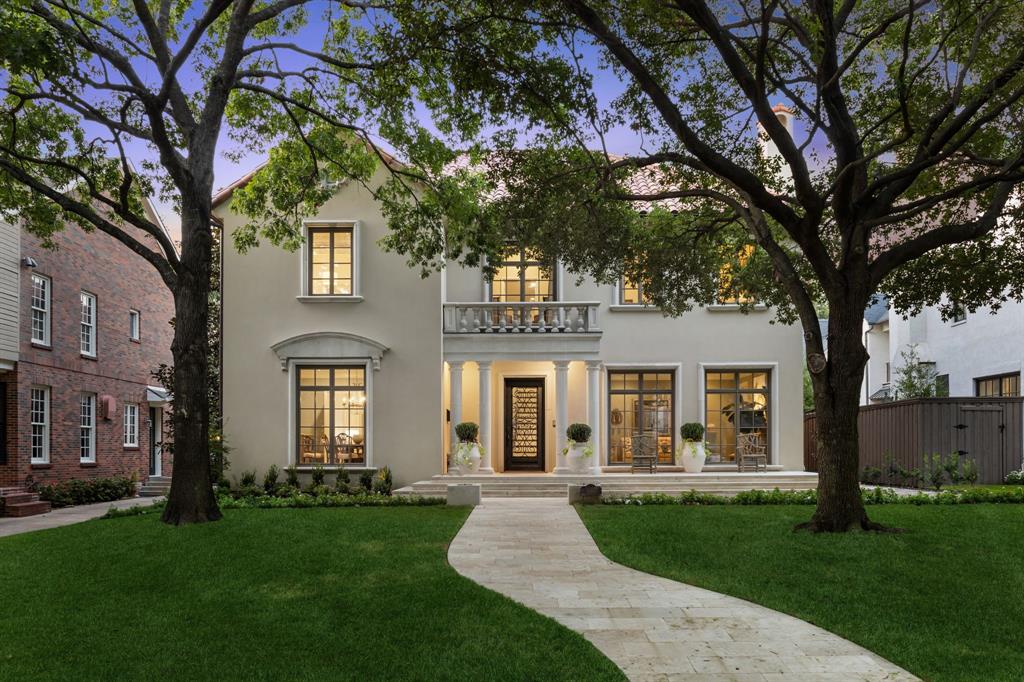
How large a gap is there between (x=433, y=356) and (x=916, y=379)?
17.2 m

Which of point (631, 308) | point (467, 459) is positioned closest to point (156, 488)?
point (467, 459)

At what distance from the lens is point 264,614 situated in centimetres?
666

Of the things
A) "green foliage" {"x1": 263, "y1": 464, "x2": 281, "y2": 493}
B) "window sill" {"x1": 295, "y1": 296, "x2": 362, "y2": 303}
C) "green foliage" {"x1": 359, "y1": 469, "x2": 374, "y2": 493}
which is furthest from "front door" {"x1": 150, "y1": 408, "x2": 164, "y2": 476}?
"green foliage" {"x1": 359, "y1": 469, "x2": 374, "y2": 493}

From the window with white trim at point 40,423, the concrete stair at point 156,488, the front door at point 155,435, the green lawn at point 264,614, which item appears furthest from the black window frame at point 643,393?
the front door at point 155,435

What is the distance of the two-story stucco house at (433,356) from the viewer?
17953mm

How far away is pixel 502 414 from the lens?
19.9 metres

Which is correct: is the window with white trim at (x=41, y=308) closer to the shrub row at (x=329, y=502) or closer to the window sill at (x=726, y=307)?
the shrub row at (x=329, y=502)

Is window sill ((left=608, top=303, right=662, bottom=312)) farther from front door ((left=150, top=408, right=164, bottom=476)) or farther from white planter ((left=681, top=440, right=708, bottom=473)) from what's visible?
front door ((left=150, top=408, right=164, bottom=476))

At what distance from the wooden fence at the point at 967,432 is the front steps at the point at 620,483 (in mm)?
2728

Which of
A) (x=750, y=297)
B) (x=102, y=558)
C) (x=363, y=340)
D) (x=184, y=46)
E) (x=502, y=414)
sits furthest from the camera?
(x=502, y=414)

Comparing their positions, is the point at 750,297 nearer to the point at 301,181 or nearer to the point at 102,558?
the point at 301,181

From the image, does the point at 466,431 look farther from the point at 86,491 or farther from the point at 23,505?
the point at 86,491

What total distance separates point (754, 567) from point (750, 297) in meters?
7.44

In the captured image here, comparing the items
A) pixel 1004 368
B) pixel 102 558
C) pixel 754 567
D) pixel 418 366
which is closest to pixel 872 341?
pixel 1004 368
